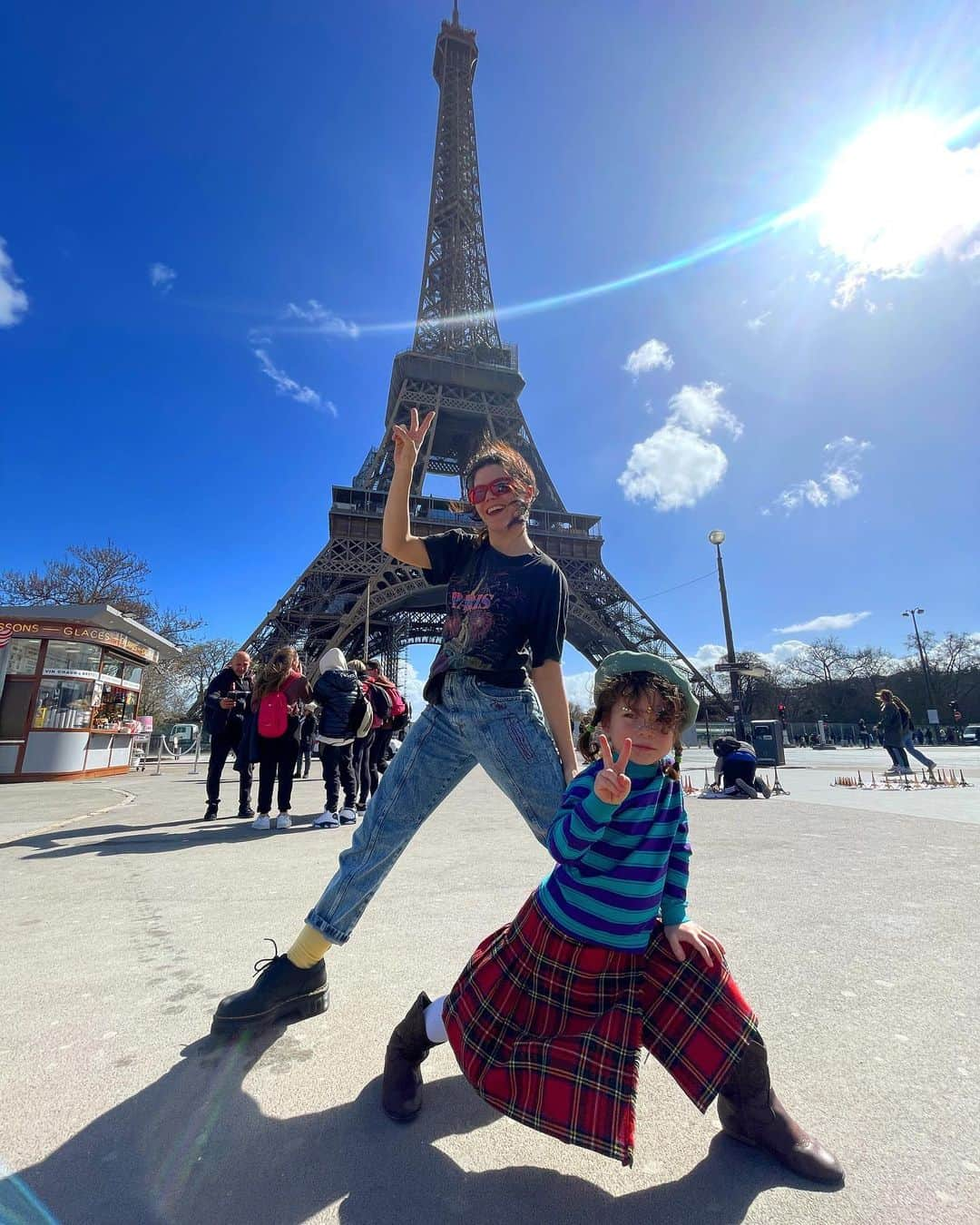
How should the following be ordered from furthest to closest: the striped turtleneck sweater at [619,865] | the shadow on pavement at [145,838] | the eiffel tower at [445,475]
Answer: the eiffel tower at [445,475]
the shadow on pavement at [145,838]
the striped turtleneck sweater at [619,865]

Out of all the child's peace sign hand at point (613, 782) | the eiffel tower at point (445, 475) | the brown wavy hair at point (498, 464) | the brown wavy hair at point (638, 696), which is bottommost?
the child's peace sign hand at point (613, 782)

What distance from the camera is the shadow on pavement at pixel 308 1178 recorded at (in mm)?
986

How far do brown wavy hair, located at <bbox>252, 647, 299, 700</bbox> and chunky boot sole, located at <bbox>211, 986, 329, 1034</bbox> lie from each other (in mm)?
3981

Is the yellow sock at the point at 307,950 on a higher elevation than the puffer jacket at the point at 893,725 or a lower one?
lower

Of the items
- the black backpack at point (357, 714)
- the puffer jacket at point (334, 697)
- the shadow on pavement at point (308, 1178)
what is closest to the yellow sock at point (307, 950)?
the shadow on pavement at point (308, 1178)

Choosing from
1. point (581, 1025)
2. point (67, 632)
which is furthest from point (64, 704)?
point (581, 1025)

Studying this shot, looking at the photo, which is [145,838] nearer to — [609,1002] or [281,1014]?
[281,1014]

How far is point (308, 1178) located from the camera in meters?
1.07

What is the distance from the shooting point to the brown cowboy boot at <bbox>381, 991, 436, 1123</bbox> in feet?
4.16

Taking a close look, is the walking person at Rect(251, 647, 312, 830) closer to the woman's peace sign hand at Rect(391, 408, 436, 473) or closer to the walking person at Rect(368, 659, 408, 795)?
the walking person at Rect(368, 659, 408, 795)

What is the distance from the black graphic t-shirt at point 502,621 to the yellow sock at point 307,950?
75cm

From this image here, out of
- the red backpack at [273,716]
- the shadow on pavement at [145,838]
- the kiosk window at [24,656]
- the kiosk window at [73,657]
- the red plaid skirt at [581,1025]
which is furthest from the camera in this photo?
the kiosk window at [73,657]

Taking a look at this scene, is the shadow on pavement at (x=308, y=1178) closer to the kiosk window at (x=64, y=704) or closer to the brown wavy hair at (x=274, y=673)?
the brown wavy hair at (x=274, y=673)

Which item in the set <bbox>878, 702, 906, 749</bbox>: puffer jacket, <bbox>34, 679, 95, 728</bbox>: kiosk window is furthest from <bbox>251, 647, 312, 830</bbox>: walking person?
<bbox>878, 702, 906, 749</bbox>: puffer jacket
